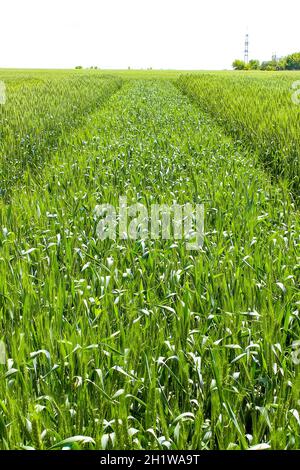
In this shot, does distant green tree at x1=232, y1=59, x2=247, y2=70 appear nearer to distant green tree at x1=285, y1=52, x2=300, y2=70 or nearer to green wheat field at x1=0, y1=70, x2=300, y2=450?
distant green tree at x1=285, y1=52, x2=300, y2=70

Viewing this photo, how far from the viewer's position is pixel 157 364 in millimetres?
2689

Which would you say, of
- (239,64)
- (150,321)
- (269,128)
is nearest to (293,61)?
(239,64)

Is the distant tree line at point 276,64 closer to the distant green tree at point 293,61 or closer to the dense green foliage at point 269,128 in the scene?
the distant green tree at point 293,61

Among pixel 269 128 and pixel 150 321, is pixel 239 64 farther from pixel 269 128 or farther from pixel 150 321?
pixel 150 321

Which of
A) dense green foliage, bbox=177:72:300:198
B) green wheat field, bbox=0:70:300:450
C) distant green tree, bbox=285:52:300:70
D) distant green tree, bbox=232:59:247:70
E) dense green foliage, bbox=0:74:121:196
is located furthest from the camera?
distant green tree, bbox=232:59:247:70

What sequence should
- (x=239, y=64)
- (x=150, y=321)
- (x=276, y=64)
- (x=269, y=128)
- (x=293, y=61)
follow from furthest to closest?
(x=239, y=64)
(x=276, y=64)
(x=293, y=61)
(x=269, y=128)
(x=150, y=321)

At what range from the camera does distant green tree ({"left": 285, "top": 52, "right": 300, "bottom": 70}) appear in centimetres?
11322

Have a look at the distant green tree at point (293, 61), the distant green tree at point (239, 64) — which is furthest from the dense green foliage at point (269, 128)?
the distant green tree at point (239, 64)

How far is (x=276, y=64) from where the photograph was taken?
122562 millimetres

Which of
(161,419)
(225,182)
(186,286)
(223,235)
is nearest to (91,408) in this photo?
(161,419)

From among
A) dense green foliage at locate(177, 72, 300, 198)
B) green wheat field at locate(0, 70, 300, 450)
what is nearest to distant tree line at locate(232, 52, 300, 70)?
dense green foliage at locate(177, 72, 300, 198)

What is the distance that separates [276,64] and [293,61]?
8820 millimetres

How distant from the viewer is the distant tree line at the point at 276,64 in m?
114
